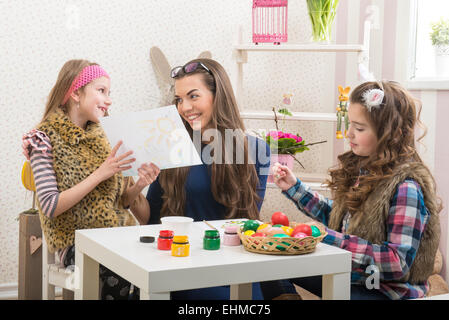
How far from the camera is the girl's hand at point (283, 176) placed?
1896 mm

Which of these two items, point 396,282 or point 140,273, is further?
point 396,282

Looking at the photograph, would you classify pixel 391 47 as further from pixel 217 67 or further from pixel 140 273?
Result: pixel 140 273

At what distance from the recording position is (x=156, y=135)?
5.55ft

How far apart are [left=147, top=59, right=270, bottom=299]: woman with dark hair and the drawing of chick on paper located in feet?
0.96

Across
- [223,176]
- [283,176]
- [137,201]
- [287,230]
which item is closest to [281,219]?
[287,230]

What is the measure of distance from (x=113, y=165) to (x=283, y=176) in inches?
22.2

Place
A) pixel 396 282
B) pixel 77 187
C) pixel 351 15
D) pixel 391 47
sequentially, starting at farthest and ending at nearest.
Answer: pixel 351 15 < pixel 391 47 < pixel 77 187 < pixel 396 282

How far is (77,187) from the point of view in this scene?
1807 millimetres

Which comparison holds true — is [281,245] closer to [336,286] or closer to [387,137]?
[336,286]

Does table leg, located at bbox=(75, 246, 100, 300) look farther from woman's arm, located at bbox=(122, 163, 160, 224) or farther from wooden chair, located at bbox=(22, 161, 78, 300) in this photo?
woman's arm, located at bbox=(122, 163, 160, 224)

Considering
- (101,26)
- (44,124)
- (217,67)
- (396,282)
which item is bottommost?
(396,282)

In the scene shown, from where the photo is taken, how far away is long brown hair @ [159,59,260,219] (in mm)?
2006

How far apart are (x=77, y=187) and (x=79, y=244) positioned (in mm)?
339

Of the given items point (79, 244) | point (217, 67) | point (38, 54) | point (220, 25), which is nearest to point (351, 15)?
point (220, 25)
